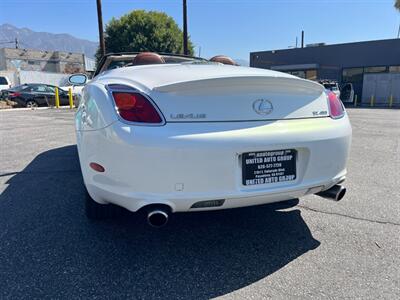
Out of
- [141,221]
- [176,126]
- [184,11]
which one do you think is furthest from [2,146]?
[184,11]

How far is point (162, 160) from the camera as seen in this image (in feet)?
6.63

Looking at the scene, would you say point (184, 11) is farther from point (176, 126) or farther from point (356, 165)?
point (176, 126)

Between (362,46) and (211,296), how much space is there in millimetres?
29531

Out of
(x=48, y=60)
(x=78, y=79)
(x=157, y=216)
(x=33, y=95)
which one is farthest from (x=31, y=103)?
(x=48, y=60)

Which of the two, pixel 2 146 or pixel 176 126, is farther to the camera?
pixel 2 146

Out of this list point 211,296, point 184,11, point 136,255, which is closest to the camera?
point 211,296

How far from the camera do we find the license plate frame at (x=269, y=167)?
218cm

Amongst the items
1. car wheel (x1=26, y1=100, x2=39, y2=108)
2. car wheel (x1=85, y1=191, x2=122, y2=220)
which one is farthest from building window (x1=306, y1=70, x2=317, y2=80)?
car wheel (x1=85, y1=191, x2=122, y2=220)

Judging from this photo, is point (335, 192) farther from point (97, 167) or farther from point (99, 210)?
point (99, 210)

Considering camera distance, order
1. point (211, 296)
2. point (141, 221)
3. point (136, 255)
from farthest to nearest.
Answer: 1. point (141, 221)
2. point (136, 255)
3. point (211, 296)

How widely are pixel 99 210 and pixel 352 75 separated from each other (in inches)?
1151

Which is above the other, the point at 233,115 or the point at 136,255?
Answer: the point at 233,115

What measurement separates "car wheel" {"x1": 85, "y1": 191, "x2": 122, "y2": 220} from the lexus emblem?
54.7 inches

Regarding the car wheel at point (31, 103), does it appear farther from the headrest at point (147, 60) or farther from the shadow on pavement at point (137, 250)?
the headrest at point (147, 60)
